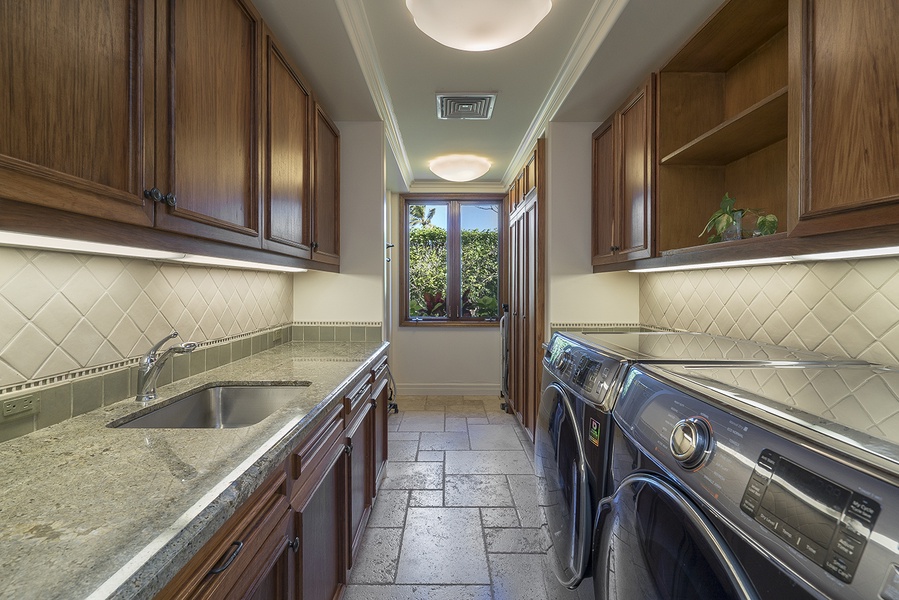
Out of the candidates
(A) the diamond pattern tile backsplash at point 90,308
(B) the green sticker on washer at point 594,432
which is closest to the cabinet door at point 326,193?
(A) the diamond pattern tile backsplash at point 90,308

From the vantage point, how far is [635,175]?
7.39 feet

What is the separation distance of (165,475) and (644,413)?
101 cm

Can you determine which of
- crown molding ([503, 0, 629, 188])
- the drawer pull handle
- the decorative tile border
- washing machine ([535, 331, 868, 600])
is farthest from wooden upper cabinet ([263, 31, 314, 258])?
crown molding ([503, 0, 629, 188])

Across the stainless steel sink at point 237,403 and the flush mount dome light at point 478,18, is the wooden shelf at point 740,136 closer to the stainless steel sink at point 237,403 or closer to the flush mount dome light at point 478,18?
the flush mount dome light at point 478,18

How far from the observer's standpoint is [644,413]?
3.34 feet

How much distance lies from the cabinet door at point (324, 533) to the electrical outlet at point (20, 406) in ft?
2.20

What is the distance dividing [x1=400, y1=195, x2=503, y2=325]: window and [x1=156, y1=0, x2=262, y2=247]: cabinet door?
356 centimetres

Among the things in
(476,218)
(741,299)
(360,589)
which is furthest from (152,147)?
(476,218)

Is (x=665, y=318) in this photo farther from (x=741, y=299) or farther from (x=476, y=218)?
(x=476, y=218)

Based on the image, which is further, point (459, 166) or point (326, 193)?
point (459, 166)

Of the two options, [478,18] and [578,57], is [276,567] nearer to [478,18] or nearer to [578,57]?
[478,18]

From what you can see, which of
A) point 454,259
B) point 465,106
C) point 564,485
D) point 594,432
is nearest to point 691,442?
point 594,432

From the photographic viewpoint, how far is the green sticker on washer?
4.13ft

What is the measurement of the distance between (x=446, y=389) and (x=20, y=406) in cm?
418
